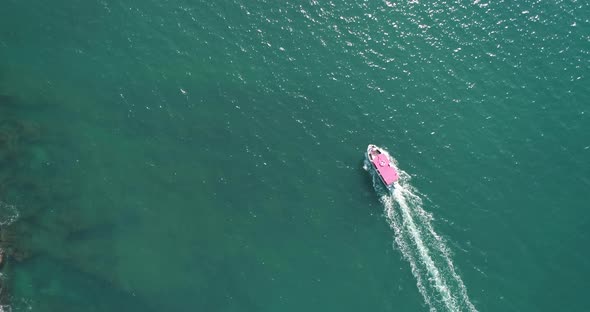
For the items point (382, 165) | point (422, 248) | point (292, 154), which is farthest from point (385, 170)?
point (292, 154)

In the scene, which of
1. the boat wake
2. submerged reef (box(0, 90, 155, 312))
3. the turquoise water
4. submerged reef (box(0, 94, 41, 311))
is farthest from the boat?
submerged reef (box(0, 94, 41, 311))

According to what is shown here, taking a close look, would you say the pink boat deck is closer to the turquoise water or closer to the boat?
the boat

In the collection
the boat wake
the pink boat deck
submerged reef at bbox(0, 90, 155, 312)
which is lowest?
the boat wake

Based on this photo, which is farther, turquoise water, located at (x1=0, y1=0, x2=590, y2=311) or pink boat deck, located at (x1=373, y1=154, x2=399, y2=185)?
pink boat deck, located at (x1=373, y1=154, x2=399, y2=185)

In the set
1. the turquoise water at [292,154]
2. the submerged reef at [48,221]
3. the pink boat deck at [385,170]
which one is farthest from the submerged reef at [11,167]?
the pink boat deck at [385,170]

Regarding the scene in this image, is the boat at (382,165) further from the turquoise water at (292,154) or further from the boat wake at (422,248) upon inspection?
the turquoise water at (292,154)

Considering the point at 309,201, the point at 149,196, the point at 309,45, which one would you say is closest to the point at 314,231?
the point at 309,201
